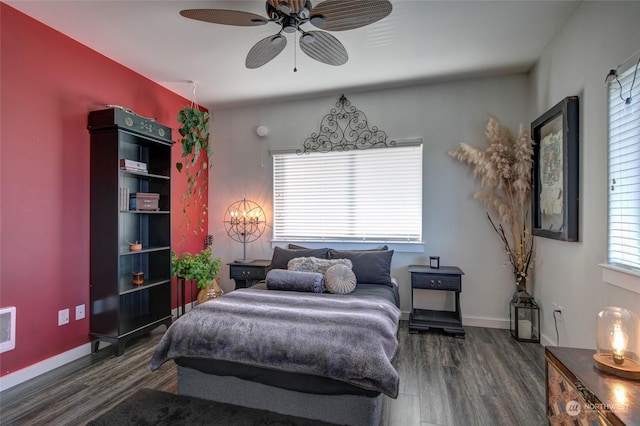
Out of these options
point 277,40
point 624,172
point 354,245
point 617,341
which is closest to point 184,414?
point 617,341

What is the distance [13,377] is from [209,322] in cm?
167

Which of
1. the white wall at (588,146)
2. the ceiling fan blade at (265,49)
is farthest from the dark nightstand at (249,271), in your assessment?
the white wall at (588,146)

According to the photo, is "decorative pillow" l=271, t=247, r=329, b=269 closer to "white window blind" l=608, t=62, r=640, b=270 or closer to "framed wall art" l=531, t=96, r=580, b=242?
"framed wall art" l=531, t=96, r=580, b=242

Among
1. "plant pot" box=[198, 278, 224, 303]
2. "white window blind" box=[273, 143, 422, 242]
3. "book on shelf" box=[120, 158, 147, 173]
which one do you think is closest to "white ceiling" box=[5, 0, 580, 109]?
"white window blind" box=[273, 143, 422, 242]

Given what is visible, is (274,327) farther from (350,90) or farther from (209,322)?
(350,90)

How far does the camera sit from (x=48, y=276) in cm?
262

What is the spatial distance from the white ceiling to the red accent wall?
0.78 feet

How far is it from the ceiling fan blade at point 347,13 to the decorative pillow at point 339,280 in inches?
76.9

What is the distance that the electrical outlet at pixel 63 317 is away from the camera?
2707 millimetres

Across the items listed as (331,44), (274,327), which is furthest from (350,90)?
(274,327)

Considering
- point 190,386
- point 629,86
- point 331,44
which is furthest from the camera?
point 331,44

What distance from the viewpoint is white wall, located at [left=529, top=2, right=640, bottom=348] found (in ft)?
6.37

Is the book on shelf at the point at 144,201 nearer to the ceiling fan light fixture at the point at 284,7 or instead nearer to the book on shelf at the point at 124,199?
the book on shelf at the point at 124,199

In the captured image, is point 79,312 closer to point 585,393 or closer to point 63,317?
point 63,317
